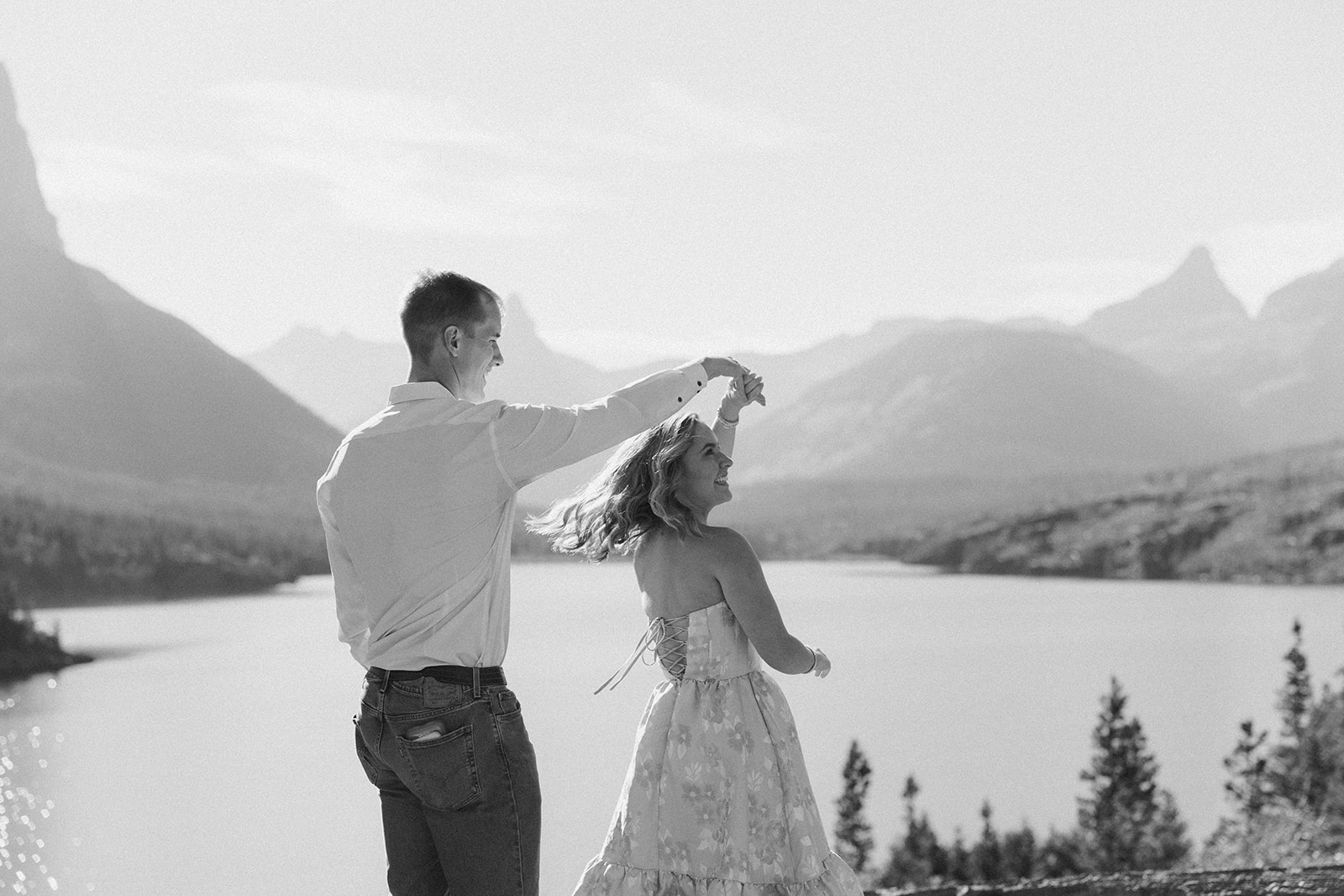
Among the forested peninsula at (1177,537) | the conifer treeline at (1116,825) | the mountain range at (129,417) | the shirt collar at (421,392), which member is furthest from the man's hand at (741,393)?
the forested peninsula at (1177,537)

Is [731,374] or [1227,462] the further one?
[1227,462]

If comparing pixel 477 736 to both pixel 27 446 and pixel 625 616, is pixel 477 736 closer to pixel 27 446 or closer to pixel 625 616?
pixel 625 616

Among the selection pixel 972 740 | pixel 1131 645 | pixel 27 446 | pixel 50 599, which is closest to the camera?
pixel 972 740

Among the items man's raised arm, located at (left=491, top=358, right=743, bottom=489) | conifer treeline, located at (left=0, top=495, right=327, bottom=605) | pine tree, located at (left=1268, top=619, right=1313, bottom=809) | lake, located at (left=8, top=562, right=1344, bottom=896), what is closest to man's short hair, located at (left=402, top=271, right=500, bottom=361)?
man's raised arm, located at (left=491, top=358, right=743, bottom=489)

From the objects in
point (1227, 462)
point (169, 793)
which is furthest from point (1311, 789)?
point (1227, 462)

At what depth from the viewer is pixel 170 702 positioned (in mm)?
56344

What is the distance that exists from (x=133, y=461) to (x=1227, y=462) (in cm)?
13728

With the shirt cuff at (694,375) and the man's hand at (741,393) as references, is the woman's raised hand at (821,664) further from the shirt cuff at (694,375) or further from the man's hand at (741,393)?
the shirt cuff at (694,375)

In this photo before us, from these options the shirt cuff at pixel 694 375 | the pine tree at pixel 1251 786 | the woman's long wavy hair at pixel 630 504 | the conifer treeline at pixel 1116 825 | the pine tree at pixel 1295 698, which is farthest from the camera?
the pine tree at pixel 1295 698

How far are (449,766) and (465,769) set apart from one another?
4 cm

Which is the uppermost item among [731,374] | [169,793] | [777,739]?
[731,374]

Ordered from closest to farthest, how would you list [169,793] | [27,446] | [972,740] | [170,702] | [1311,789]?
[1311,789] → [169,793] → [972,740] → [170,702] → [27,446]

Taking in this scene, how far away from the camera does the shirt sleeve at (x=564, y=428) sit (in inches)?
109

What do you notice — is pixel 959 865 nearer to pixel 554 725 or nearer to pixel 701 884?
pixel 554 725
